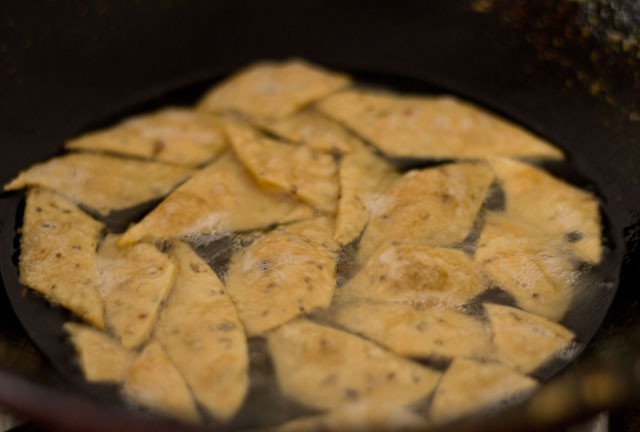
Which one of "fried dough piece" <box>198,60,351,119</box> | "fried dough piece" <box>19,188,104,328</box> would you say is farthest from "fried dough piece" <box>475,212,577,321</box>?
"fried dough piece" <box>19,188,104,328</box>

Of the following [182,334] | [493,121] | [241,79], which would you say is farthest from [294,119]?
[182,334]

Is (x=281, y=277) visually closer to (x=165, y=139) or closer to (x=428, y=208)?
(x=428, y=208)

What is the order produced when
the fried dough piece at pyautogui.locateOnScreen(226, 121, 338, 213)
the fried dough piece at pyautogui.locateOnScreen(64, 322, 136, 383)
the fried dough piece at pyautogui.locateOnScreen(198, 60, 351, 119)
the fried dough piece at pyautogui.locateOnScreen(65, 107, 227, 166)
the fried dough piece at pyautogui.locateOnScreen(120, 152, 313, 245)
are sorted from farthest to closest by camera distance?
the fried dough piece at pyautogui.locateOnScreen(198, 60, 351, 119) < the fried dough piece at pyautogui.locateOnScreen(65, 107, 227, 166) < the fried dough piece at pyautogui.locateOnScreen(226, 121, 338, 213) < the fried dough piece at pyautogui.locateOnScreen(120, 152, 313, 245) < the fried dough piece at pyautogui.locateOnScreen(64, 322, 136, 383)

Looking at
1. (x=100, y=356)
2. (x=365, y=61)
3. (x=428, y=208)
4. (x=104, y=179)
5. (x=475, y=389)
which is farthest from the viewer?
(x=365, y=61)

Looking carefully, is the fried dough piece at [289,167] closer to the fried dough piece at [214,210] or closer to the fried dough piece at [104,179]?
the fried dough piece at [214,210]

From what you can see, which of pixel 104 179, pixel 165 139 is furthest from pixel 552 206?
pixel 104 179

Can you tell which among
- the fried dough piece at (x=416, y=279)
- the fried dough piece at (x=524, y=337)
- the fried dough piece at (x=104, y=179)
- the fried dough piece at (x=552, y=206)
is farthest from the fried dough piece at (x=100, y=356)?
the fried dough piece at (x=552, y=206)

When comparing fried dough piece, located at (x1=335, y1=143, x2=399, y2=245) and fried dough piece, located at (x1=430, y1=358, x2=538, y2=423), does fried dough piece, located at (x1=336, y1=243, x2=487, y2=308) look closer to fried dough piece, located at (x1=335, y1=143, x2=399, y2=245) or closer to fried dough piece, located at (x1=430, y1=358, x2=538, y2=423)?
fried dough piece, located at (x1=335, y1=143, x2=399, y2=245)
